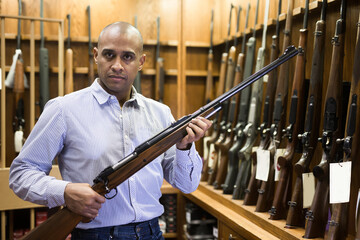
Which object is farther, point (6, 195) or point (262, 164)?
point (6, 195)

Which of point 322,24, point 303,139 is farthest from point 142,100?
point 322,24

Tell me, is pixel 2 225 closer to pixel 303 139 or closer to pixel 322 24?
pixel 303 139

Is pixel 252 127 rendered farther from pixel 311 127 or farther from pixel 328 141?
pixel 328 141

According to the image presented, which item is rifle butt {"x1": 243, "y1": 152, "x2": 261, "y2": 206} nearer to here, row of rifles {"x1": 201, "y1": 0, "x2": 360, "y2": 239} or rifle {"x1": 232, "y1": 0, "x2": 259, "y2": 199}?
row of rifles {"x1": 201, "y1": 0, "x2": 360, "y2": 239}

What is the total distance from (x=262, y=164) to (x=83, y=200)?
134 centimetres

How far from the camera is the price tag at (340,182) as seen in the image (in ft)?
5.97

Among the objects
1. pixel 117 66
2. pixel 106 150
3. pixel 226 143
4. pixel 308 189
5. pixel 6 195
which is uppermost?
pixel 117 66

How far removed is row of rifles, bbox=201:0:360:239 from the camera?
6.36ft

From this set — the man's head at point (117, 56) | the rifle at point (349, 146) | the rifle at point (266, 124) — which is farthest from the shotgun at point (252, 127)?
the man's head at point (117, 56)

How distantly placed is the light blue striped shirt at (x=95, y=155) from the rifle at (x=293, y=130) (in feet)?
2.31

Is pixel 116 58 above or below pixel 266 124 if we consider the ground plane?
above

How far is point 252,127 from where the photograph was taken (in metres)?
2.82

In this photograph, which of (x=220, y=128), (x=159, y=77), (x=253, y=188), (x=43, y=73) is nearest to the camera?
(x=253, y=188)

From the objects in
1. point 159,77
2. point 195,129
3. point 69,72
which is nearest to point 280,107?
point 195,129
